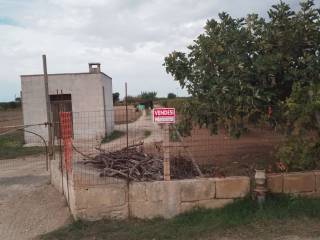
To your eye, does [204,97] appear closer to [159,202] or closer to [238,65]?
[238,65]

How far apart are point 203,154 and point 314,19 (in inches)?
128

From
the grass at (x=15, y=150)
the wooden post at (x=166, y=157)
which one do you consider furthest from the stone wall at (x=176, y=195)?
the grass at (x=15, y=150)

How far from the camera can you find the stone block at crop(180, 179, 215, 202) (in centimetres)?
725

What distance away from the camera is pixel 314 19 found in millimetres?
8391

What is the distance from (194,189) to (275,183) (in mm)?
1336

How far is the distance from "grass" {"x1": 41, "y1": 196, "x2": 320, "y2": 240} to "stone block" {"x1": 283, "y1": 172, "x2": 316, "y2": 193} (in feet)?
0.62

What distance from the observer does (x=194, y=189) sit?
23.8 ft

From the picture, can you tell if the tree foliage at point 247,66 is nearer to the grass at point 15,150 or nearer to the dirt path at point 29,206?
the dirt path at point 29,206

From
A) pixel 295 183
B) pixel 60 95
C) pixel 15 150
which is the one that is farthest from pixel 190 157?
pixel 60 95

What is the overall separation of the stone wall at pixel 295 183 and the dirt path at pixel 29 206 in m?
3.45

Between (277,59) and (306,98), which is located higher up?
(277,59)

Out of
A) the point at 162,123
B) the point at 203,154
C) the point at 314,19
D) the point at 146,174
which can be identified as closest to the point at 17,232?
the point at 146,174

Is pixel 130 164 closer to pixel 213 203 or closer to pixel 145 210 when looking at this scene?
pixel 145 210

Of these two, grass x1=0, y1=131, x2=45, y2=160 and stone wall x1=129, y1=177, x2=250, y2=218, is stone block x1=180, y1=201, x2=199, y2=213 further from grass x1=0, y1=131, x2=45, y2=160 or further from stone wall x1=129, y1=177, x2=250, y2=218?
grass x1=0, y1=131, x2=45, y2=160
